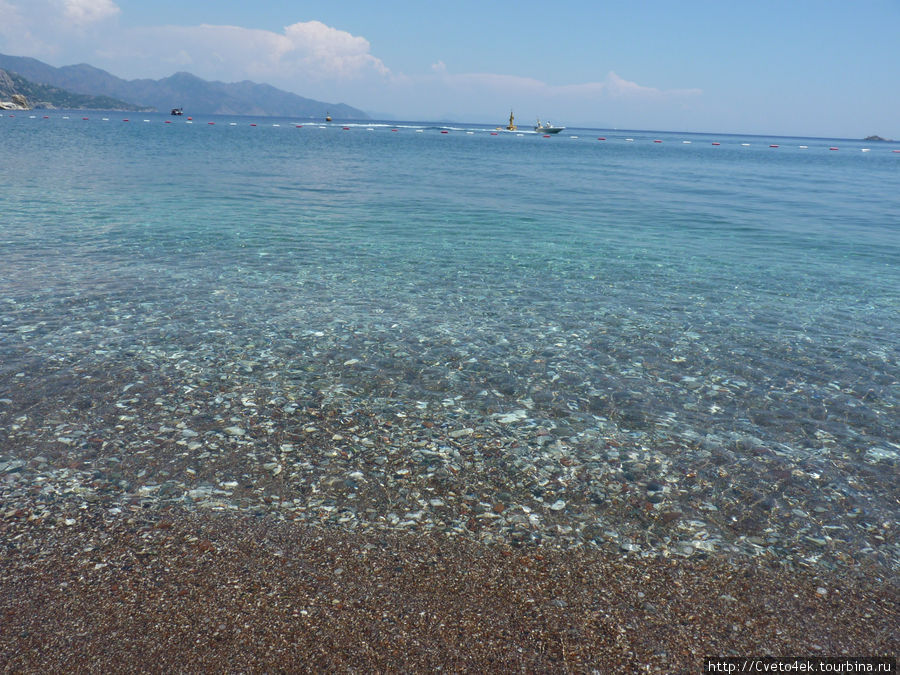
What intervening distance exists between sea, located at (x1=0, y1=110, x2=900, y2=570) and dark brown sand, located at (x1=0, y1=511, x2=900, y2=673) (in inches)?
17.0

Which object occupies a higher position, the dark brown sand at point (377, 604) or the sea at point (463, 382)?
the sea at point (463, 382)

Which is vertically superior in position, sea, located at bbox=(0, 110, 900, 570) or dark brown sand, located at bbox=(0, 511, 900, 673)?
sea, located at bbox=(0, 110, 900, 570)

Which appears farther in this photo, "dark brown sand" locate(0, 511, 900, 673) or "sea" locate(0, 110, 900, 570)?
"sea" locate(0, 110, 900, 570)

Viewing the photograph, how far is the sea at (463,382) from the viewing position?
7.68 metres

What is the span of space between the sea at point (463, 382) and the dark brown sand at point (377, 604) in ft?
1.42

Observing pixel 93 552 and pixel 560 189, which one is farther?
pixel 560 189

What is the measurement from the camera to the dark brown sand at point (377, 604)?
535 cm

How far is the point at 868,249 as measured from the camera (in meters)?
26.8

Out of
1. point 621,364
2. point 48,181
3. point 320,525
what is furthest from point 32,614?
point 48,181

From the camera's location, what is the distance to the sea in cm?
768

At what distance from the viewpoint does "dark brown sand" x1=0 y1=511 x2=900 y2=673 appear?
535 centimetres

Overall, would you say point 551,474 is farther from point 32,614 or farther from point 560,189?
point 560,189

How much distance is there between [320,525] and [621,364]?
7789 mm

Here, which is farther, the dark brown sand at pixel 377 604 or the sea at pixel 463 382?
the sea at pixel 463 382
